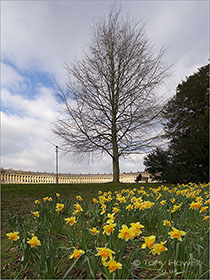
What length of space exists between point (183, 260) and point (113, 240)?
0.67 meters

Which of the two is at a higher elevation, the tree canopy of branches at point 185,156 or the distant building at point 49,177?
the tree canopy of branches at point 185,156

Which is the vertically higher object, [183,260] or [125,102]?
[125,102]

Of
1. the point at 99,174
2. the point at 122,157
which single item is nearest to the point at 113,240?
the point at 122,157

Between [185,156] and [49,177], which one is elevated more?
[185,156]

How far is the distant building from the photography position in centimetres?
1859

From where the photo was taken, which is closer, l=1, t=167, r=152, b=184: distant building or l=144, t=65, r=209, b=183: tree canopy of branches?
l=144, t=65, r=209, b=183: tree canopy of branches

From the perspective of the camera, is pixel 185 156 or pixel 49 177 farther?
pixel 49 177

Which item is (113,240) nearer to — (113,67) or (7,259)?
(7,259)

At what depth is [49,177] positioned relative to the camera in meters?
22.2

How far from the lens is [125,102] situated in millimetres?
12203

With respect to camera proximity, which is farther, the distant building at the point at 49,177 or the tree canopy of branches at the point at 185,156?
the distant building at the point at 49,177

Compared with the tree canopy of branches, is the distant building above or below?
below

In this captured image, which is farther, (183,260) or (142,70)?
(142,70)

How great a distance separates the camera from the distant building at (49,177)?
18594 millimetres
